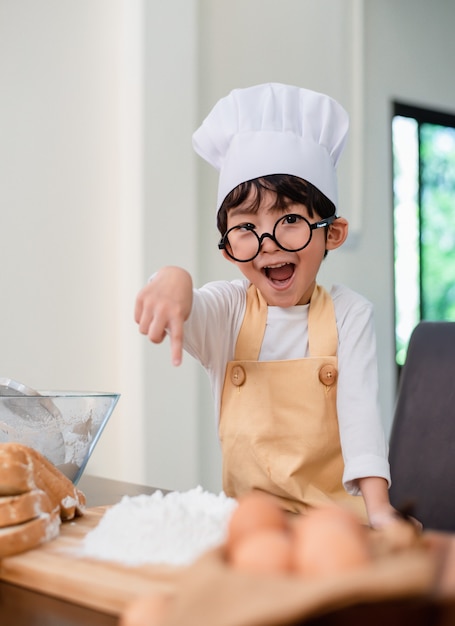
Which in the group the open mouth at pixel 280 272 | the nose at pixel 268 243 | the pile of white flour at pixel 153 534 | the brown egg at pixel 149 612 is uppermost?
the nose at pixel 268 243

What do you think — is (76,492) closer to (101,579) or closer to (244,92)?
(101,579)

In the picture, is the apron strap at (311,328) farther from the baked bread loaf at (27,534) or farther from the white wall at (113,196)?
Result: the white wall at (113,196)

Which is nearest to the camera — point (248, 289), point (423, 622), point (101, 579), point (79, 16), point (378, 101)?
point (423, 622)

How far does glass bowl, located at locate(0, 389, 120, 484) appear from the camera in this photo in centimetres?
92

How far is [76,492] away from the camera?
82cm

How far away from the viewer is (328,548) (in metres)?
0.34

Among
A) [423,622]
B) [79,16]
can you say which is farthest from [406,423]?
[79,16]

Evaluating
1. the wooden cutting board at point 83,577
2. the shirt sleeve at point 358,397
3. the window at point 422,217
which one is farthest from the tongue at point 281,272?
the window at point 422,217

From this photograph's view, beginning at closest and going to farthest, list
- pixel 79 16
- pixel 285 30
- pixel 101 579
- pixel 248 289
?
pixel 101 579, pixel 248 289, pixel 79 16, pixel 285 30

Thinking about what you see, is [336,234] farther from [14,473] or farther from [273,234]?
[14,473]

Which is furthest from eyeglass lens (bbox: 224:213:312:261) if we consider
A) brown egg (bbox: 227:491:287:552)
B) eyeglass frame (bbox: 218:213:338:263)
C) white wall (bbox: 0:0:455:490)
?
white wall (bbox: 0:0:455:490)

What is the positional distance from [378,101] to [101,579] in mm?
3099

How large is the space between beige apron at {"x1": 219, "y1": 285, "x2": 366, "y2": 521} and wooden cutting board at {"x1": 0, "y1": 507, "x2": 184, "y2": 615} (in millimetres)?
512

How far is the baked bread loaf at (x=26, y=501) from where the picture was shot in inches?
26.1
